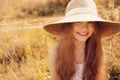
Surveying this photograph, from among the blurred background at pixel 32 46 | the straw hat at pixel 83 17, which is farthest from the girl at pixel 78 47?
the blurred background at pixel 32 46

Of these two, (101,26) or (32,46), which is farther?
(32,46)

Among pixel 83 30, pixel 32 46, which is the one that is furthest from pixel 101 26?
pixel 32 46

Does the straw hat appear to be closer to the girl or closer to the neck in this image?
the girl

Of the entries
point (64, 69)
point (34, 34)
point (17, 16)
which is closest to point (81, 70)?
point (64, 69)

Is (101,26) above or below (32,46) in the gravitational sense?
above

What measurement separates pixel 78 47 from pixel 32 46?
1.63 meters

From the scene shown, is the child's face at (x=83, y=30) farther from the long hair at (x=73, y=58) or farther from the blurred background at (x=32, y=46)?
the blurred background at (x=32, y=46)

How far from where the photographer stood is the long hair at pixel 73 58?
302cm

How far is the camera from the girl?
290 centimetres

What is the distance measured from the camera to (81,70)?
3.10 meters

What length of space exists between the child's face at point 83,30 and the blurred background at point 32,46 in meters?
1.14

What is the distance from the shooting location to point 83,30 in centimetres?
286

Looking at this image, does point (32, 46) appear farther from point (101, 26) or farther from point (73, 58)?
point (101, 26)

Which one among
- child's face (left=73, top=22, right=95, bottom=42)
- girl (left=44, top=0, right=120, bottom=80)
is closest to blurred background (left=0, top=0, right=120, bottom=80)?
girl (left=44, top=0, right=120, bottom=80)
